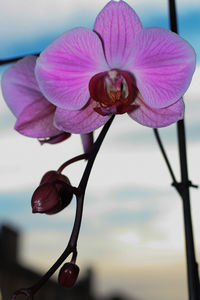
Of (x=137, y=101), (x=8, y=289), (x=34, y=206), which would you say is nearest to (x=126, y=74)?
(x=137, y=101)

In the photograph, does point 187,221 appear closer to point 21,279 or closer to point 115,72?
point 115,72

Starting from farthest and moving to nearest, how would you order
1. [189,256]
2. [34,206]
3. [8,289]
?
[8,289] < [189,256] < [34,206]

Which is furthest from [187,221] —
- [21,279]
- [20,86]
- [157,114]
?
[21,279]

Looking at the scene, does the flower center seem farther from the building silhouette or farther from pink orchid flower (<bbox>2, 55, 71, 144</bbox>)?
the building silhouette

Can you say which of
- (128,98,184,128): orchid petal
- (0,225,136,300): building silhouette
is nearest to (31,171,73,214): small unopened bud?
(128,98,184,128): orchid petal

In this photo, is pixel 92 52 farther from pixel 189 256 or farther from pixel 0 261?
pixel 0 261

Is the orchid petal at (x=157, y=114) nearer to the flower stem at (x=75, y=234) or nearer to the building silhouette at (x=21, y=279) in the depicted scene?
the flower stem at (x=75, y=234)
